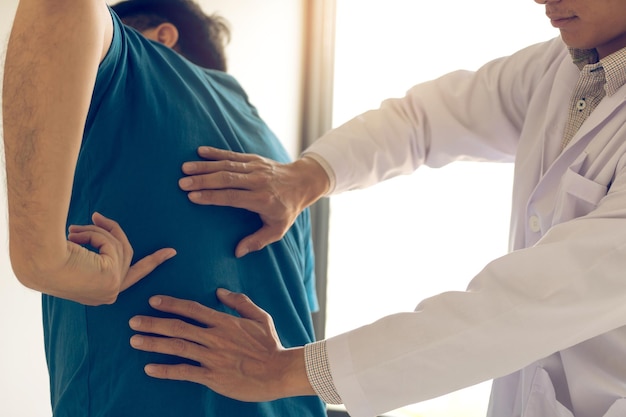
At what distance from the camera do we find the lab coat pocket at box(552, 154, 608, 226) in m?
1.29

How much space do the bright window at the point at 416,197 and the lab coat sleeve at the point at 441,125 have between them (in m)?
1.25

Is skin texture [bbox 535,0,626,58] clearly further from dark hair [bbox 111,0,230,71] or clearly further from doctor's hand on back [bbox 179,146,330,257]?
dark hair [bbox 111,0,230,71]

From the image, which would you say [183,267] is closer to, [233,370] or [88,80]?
[233,370]

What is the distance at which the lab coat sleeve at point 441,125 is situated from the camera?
161 cm

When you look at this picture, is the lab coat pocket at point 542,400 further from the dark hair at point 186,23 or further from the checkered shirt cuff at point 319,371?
the dark hair at point 186,23

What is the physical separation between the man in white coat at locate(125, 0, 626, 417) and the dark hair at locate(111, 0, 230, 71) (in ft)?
1.36

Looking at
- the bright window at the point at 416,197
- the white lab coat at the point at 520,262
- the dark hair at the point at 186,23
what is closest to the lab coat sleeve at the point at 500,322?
the white lab coat at the point at 520,262

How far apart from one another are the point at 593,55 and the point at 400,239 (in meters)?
1.76

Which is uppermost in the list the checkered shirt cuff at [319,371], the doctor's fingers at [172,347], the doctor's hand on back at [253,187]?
the doctor's hand on back at [253,187]

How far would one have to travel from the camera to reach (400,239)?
312cm

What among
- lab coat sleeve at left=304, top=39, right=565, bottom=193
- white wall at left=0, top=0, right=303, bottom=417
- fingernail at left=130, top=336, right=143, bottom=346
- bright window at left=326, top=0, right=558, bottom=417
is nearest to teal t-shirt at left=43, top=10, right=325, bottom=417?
fingernail at left=130, top=336, right=143, bottom=346

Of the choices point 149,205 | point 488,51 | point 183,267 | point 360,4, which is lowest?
point 183,267

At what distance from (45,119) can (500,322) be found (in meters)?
0.71

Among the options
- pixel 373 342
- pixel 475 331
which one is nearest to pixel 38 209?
pixel 373 342
